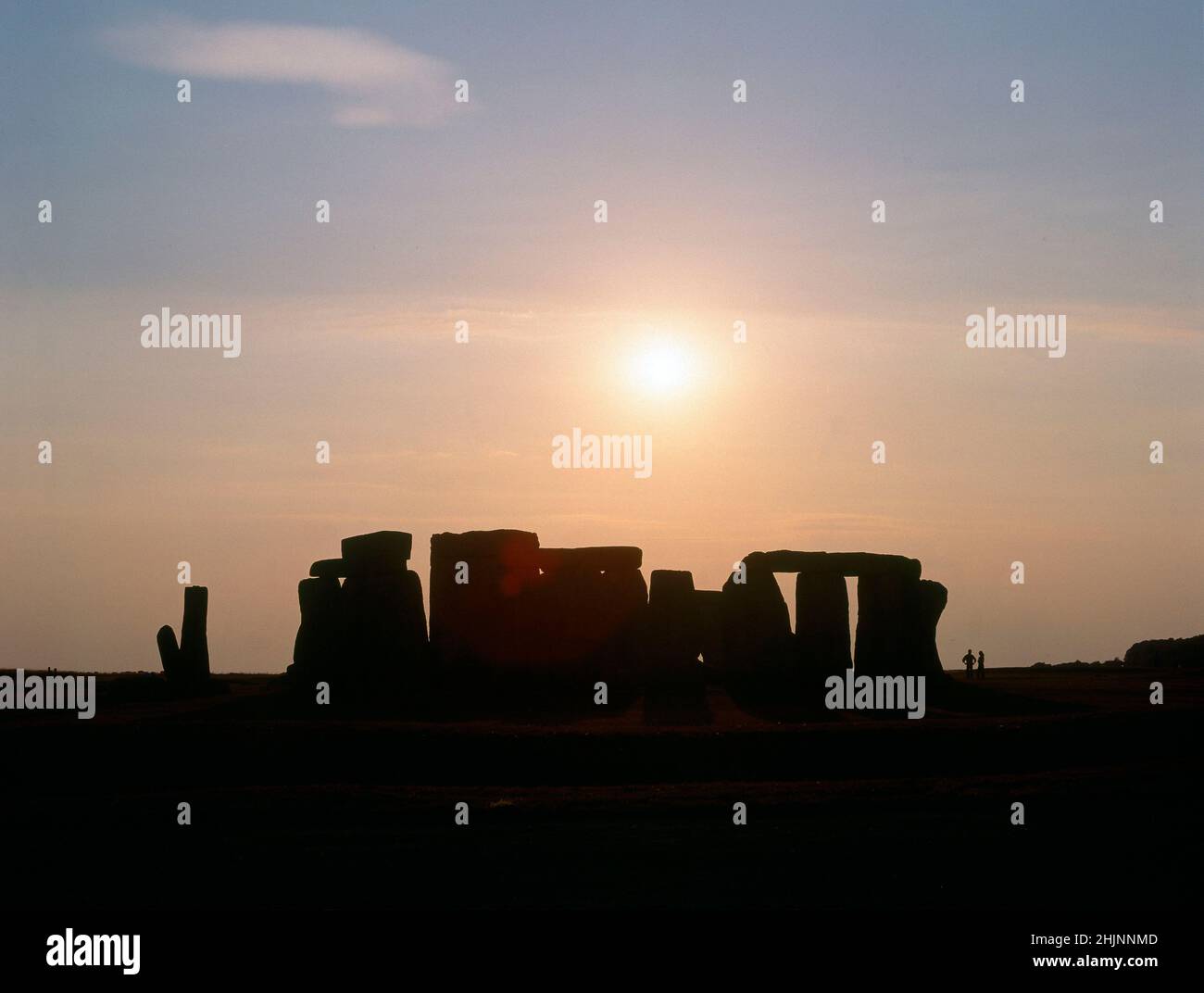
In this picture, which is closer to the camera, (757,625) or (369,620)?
(369,620)

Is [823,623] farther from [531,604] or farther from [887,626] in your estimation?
[531,604]

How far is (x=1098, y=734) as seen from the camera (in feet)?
72.4

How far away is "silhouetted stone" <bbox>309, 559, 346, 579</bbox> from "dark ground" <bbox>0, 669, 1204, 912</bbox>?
216cm

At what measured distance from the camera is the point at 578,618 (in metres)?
28.6

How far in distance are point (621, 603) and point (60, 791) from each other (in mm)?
11390

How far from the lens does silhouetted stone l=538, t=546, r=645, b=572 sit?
28734 millimetres

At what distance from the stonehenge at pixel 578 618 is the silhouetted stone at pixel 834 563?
0.02m

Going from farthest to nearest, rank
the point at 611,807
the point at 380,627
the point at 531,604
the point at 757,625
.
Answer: the point at 757,625
the point at 531,604
the point at 380,627
the point at 611,807

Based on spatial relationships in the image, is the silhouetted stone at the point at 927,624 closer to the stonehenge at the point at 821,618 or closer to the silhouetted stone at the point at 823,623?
the stonehenge at the point at 821,618

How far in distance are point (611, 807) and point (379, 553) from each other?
437 inches

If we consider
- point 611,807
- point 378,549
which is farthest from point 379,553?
point 611,807

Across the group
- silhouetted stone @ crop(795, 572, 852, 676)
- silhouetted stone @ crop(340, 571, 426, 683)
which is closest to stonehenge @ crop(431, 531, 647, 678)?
silhouetted stone @ crop(340, 571, 426, 683)
